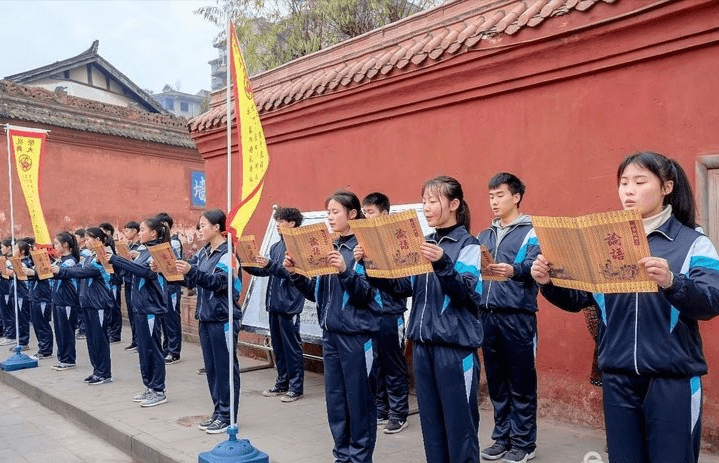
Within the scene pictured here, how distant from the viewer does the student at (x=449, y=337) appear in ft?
11.1

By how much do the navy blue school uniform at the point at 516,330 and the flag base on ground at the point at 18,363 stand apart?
673 cm

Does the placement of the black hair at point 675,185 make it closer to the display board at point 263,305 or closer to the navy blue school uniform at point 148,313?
the display board at point 263,305

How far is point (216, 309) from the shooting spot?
17.4 feet

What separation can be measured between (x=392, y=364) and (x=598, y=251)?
321 cm

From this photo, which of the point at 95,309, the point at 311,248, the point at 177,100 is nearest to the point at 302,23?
the point at 95,309

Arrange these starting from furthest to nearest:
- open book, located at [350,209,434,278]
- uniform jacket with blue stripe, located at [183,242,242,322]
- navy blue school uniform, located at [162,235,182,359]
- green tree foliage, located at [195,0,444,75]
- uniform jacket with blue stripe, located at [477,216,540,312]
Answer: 1. green tree foliage, located at [195,0,444,75]
2. navy blue school uniform, located at [162,235,182,359]
3. uniform jacket with blue stripe, located at [183,242,242,322]
4. uniform jacket with blue stripe, located at [477,216,540,312]
5. open book, located at [350,209,434,278]

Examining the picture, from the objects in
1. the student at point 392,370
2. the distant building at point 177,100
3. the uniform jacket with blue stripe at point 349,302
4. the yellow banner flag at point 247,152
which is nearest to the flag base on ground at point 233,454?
the uniform jacket with blue stripe at point 349,302

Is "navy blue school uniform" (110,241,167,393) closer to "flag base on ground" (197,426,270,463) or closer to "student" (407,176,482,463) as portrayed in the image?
"flag base on ground" (197,426,270,463)

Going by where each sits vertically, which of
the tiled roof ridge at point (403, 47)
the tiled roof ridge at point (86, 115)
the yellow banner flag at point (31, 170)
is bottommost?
the yellow banner flag at point (31, 170)

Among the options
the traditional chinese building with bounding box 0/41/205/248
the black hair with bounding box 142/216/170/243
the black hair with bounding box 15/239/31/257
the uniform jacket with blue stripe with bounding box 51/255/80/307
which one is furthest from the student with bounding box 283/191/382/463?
the traditional chinese building with bounding box 0/41/205/248

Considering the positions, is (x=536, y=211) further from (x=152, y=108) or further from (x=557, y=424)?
(x=152, y=108)

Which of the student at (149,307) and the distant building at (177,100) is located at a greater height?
the distant building at (177,100)

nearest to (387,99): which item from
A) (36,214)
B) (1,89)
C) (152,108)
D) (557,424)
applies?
(557,424)

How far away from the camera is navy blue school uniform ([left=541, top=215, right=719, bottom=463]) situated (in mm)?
2521
